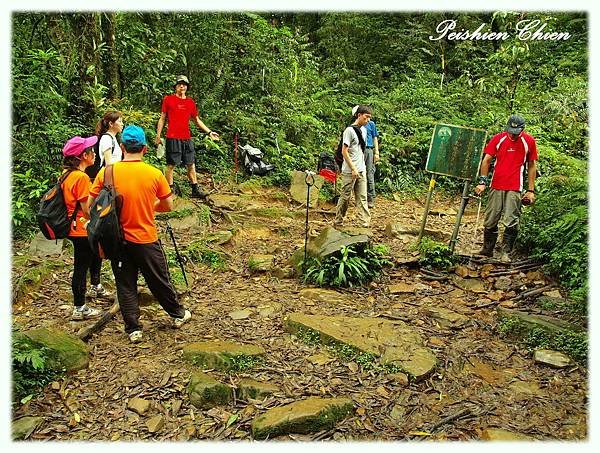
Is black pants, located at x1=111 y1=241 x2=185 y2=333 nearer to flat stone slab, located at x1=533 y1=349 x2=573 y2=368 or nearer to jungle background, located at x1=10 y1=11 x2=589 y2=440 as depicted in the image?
jungle background, located at x1=10 y1=11 x2=589 y2=440

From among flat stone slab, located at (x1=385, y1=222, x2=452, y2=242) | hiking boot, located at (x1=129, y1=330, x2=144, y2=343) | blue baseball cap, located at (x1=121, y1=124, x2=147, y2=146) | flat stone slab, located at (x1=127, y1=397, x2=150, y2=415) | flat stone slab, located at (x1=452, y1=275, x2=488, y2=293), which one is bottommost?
flat stone slab, located at (x1=127, y1=397, x2=150, y2=415)

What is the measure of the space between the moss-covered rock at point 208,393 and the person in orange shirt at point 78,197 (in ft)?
6.24

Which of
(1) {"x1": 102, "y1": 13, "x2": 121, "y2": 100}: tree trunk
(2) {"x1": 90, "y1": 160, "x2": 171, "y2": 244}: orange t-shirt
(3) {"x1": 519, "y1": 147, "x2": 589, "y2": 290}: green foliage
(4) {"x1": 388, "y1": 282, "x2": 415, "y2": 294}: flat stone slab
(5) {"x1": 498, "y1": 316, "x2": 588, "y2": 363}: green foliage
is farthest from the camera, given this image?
(1) {"x1": 102, "y1": 13, "x2": 121, "y2": 100}: tree trunk

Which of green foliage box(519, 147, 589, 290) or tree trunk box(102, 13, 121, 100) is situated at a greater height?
tree trunk box(102, 13, 121, 100)

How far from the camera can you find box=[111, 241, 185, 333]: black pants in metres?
4.59

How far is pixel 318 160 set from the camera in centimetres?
1236

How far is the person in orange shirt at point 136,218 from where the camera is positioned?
441cm

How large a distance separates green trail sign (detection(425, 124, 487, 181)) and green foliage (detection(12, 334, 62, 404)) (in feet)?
18.1

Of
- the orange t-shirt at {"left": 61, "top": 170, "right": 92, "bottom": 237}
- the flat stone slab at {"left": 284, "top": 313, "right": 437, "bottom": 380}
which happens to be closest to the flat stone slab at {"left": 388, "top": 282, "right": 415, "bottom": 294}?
the flat stone slab at {"left": 284, "top": 313, "right": 437, "bottom": 380}

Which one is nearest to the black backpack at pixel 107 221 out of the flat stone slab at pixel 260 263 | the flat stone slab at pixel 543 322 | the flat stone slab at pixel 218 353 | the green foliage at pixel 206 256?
the flat stone slab at pixel 218 353

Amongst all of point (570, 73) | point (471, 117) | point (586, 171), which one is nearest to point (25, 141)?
point (586, 171)

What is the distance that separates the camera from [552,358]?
4516mm

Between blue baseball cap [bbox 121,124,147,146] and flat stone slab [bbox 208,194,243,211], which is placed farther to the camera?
flat stone slab [bbox 208,194,243,211]

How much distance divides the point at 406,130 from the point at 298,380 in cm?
1139
